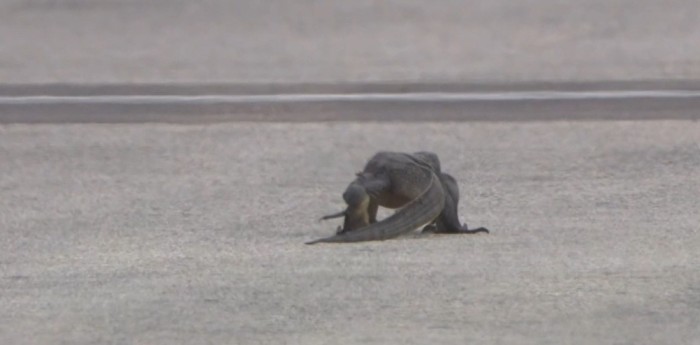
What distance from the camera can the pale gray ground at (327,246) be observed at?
5652 millimetres

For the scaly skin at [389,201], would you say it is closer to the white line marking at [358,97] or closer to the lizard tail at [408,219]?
the lizard tail at [408,219]

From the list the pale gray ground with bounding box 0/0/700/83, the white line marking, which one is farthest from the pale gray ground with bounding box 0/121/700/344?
the pale gray ground with bounding box 0/0/700/83

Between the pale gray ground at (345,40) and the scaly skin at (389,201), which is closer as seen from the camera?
the scaly skin at (389,201)

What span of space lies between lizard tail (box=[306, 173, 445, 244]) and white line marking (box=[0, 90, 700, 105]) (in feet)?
15.7

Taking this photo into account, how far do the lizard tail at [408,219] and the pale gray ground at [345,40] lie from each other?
19.4 feet

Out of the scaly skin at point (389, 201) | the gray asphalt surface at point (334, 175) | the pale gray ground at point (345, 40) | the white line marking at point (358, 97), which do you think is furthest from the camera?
the pale gray ground at point (345, 40)

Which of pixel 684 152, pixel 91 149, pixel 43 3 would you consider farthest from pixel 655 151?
pixel 43 3


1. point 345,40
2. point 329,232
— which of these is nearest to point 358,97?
point 345,40

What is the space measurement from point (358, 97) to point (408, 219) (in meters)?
5.02

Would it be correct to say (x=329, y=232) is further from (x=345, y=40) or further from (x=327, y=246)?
(x=345, y=40)

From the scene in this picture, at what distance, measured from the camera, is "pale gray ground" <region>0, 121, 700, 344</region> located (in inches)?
223

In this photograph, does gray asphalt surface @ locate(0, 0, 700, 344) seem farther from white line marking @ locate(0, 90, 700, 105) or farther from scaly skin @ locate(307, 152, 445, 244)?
white line marking @ locate(0, 90, 700, 105)

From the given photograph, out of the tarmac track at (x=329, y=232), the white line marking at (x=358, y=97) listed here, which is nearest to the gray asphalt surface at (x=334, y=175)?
the tarmac track at (x=329, y=232)

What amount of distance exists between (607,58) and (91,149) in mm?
5377
